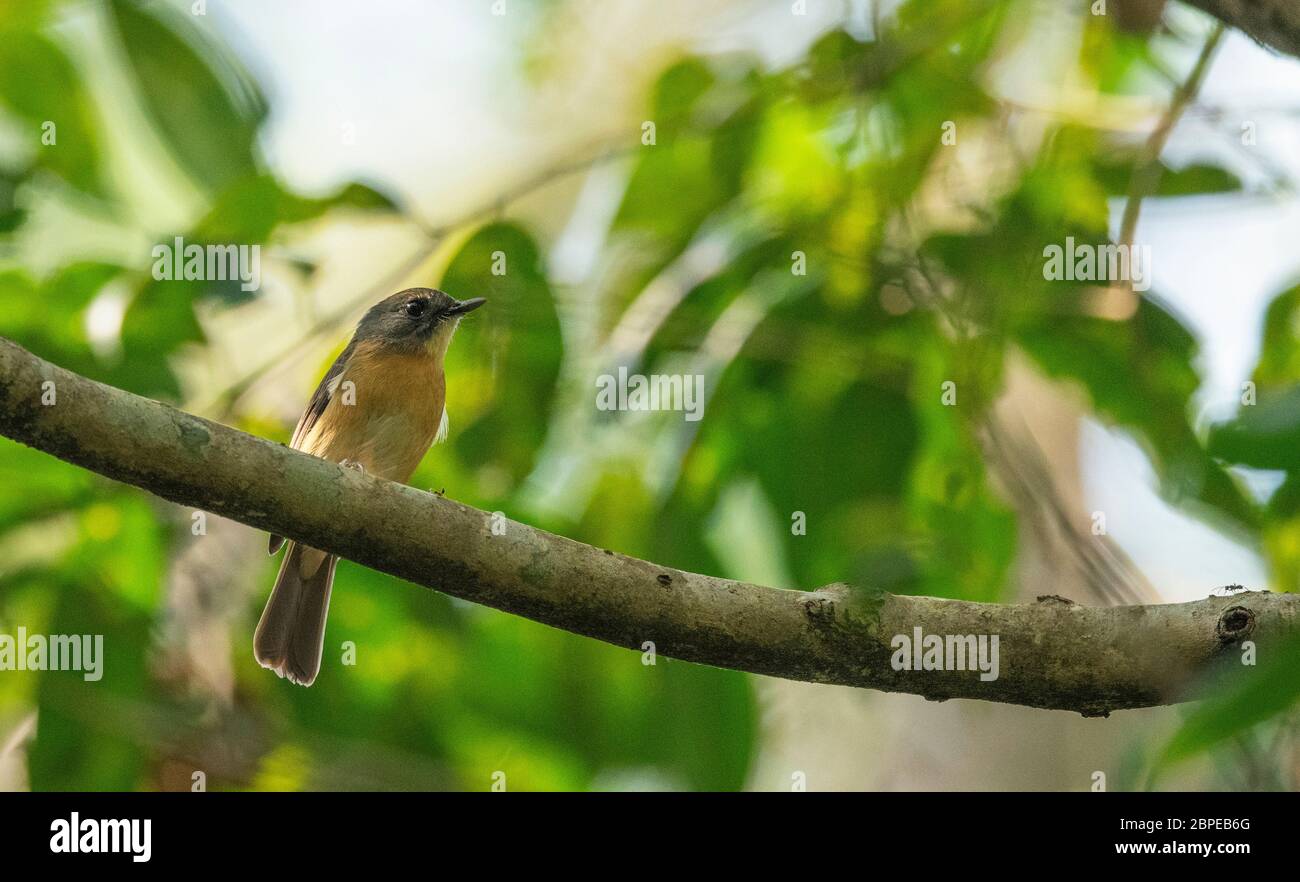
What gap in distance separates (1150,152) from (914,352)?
2.82ft

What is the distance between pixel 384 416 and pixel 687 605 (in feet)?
6.98

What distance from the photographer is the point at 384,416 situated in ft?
13.9

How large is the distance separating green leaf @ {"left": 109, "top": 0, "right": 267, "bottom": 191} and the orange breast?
1.21 meters

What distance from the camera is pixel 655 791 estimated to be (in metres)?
3.08

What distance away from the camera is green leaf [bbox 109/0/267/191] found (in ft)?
10.3

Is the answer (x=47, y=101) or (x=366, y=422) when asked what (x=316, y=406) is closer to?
(x=366, y=422)

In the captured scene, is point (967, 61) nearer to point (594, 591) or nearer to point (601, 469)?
point (601, 469)

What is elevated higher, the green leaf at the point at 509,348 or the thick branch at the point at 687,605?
the green leaf at the point at 509,348

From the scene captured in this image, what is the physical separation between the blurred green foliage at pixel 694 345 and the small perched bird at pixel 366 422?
1.22 ft

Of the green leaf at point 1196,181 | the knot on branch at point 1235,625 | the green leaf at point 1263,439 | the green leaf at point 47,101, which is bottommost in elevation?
the knot on branch at point 1235,625

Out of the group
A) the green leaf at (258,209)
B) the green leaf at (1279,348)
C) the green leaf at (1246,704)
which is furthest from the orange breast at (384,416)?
the green leaf at (1246,704)

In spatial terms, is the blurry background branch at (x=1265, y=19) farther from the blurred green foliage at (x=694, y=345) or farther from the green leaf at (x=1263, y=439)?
the green leaf at (x=1263, y=439)

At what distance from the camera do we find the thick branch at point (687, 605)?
90.3 inches

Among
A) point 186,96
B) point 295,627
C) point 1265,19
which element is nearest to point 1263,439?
point 1265,19
